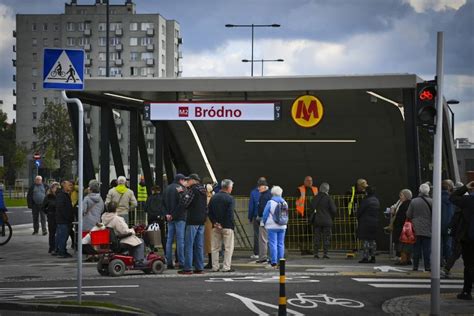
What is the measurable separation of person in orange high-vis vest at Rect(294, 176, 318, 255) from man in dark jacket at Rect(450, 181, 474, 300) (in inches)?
323

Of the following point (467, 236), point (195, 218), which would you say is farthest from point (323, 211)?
point (467, 236)

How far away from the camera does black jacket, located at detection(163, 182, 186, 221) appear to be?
1834 cm

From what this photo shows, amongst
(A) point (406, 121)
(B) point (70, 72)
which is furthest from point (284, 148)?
(B) point (70, 72)

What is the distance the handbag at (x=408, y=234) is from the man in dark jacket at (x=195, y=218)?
414 centimetres

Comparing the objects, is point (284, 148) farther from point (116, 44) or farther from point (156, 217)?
point (116, 44)

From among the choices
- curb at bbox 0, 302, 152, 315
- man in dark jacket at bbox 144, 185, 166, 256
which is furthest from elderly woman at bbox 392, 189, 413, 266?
curb at bbox 0, 302, 152, 315

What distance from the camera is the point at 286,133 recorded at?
1020 inches

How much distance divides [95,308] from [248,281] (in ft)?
16.1

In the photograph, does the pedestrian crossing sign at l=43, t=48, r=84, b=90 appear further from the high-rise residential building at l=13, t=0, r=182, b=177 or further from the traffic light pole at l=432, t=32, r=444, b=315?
the high-rise residential building at l=13, t=0, r=182, b=177

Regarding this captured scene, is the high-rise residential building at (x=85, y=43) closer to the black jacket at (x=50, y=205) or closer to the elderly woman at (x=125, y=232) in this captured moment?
the black jacket at (x=50, y=205)

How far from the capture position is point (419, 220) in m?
18.2

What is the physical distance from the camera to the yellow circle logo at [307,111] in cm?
2314

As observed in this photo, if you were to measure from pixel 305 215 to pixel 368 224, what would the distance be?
3.16 meters

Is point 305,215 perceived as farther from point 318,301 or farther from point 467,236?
point 318,301
